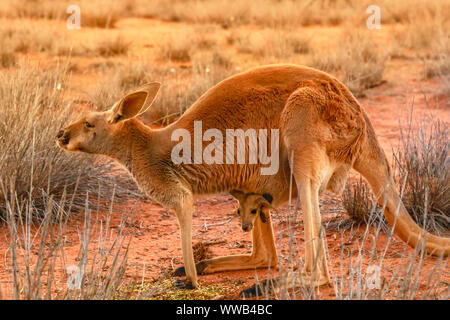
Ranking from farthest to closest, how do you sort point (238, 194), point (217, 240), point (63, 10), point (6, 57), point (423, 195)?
point (63, 10) < point (6, 57) < point (217, 240) < point (423, 195) < point (238, 194)

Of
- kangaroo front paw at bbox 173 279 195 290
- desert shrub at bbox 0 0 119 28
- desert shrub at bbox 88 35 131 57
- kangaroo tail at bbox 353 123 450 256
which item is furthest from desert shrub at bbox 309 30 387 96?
desert shrub at bbox 0 0 119 28

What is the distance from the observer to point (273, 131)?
4.68m

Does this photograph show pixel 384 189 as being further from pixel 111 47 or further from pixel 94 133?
pixel 111 47

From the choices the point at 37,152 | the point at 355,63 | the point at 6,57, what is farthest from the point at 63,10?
the point at 37,152

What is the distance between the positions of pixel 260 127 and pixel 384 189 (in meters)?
0.97

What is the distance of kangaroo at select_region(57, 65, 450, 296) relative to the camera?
457 centimetres

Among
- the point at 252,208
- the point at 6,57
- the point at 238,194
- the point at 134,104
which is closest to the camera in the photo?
the point at 134,104

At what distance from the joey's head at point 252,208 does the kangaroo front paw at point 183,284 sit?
1.76 feet

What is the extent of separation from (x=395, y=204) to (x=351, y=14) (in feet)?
49.4
